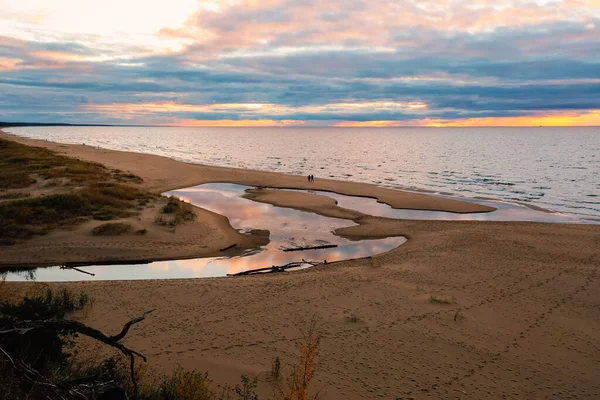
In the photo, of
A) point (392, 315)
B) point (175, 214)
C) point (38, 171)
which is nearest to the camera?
point (392, 315)

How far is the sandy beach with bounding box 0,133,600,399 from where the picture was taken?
34.7 feet

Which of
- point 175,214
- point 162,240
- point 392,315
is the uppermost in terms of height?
point 175,214

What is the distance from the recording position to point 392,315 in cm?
1412

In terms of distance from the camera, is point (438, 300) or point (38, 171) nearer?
point (438, 300)

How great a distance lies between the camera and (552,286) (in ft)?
58.6

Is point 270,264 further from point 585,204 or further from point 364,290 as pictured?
point 585,204

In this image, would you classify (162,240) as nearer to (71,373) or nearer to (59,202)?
(59,202)

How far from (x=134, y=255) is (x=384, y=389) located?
15901 mm

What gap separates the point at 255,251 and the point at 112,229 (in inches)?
321

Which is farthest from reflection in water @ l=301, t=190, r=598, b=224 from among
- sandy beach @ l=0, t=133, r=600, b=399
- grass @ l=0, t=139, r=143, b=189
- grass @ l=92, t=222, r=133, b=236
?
grass @ l=0, t=139, r=143, b=189

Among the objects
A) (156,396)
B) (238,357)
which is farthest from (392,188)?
(156,396)

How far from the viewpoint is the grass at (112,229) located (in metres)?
24.0

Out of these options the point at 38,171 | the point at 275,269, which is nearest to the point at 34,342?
the point at 275,269

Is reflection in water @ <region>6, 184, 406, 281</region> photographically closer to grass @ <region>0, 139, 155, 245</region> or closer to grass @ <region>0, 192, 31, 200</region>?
grass @ <region>0, 139, 155, 245</region>
